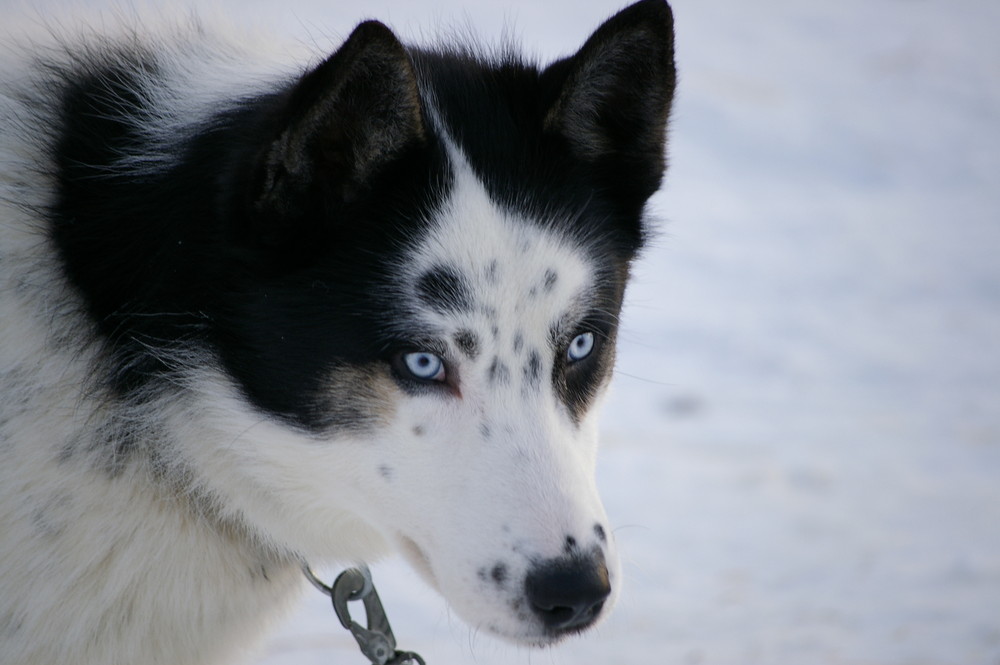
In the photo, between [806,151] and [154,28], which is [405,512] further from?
[806,151]

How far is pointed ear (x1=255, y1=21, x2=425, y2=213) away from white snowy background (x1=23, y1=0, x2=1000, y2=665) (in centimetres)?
72

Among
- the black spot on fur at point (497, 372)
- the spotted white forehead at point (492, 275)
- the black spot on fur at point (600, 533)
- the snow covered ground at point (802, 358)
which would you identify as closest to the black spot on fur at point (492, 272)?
the spotted white forehead at point (492, 275)

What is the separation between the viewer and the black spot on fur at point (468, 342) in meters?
1.73

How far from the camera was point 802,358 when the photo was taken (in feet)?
16.5

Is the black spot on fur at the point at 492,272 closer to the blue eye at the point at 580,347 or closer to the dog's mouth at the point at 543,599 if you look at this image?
the blue eye at the point at 580,347

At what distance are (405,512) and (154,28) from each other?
3.90ft

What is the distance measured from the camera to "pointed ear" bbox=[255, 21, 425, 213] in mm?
1612

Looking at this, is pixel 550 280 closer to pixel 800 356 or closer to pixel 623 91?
pixel 623 91

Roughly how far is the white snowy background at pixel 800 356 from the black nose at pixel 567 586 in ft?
2.76

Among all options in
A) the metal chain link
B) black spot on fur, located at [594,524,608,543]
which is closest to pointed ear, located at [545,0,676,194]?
black spot on fur, located at [594,524,608,543]

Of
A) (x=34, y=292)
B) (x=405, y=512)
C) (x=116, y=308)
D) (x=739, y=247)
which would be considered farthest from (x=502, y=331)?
(x=739, y=247)

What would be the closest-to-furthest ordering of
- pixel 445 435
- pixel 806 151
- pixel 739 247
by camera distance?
1. pixel 445 435
2. pixel 739 247
3. pixel 806 151

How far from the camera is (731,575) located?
355cm

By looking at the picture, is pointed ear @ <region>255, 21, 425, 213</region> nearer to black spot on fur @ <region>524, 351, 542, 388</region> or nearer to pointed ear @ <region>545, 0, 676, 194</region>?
pointed ear @ <region>545, 0, 676, 194</region>
